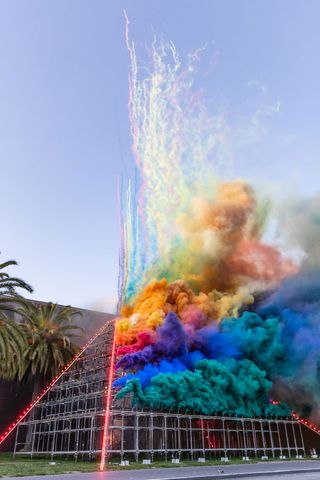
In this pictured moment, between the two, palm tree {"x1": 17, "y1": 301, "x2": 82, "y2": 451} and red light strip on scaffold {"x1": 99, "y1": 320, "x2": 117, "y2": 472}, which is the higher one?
palm tree {"x1": 17, "y1": 301, "x2": 82, "y2": 451}

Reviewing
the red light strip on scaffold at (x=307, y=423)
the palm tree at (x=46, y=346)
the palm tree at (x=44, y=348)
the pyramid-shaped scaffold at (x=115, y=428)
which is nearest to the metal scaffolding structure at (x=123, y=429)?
the pyramid-shaped scaffold at (x=115, y=428)

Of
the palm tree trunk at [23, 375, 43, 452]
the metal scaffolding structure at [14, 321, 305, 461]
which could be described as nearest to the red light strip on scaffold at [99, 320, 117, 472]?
the metal scaffolding structure at [14, 321, 305, 461]

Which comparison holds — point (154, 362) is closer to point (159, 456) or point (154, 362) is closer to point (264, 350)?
point (159, 456)

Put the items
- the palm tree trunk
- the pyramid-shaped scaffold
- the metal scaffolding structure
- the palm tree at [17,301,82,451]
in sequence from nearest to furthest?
1. the pyramid-shaped scaffold
2. the metal scaffolding structure
3. the palm tree trunk
4. the palm tree at [17,301,82,451]

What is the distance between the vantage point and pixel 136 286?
47844 mm

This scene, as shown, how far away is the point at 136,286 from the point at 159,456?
1937 cm

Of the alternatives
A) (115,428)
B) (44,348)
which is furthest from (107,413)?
(44,348)

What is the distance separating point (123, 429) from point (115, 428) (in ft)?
2.20

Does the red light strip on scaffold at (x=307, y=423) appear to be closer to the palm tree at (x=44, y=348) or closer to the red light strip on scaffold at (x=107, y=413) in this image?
the red light strip on scaffold at (x=107, y=413)

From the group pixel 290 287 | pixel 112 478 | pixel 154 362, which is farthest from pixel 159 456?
pixel 290 287

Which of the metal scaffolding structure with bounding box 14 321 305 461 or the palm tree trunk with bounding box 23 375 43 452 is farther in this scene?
the palm tree trunk with bounding box 23 375 43 452

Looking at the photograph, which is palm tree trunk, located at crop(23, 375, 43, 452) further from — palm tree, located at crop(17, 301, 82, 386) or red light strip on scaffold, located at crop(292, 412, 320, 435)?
red light strip on scaffold, located at crop(292, 412, 320, 435)

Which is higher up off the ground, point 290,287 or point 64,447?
point 290,287

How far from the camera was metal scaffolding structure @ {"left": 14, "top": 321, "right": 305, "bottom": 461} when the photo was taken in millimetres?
31656
